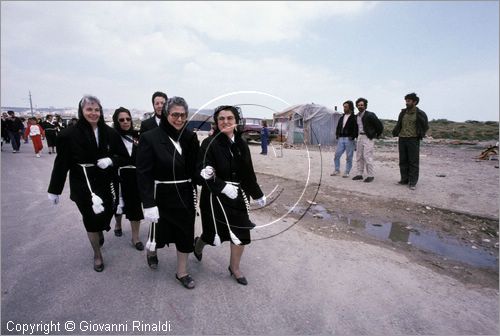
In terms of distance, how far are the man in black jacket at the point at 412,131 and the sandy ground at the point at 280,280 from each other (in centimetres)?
177

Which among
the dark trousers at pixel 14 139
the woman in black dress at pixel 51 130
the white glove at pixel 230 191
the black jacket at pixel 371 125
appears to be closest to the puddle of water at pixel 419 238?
the white glove at pixel 230 191

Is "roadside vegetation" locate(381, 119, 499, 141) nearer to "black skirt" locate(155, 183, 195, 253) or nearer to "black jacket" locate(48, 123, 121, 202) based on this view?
"black skirt" locate(155, 183, 195, 253)

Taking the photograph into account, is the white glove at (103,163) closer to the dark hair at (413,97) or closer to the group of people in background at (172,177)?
the group of people in background at (172,177)

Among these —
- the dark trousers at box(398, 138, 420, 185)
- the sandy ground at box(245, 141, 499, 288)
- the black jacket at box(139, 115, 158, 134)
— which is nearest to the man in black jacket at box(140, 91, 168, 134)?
the black jacket at box(139, 115, 158, 134)

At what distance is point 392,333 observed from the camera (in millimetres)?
2482

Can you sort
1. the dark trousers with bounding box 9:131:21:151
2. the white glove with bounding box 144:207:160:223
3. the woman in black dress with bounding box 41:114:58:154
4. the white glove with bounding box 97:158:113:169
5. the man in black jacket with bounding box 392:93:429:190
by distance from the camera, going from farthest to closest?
the dark trousers with bounding box 9:131:21:151, the woman in black dress with bounding box 41:114:58:154, the man in black jacket with bounding box 392:93:429:190, the white glove with bounding box 97:158:113:169, the white glove with bounding box 144:207:160:223

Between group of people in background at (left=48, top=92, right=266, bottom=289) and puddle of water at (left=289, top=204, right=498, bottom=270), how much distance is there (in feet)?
8.57

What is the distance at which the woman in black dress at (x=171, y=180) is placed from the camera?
9.58 ft

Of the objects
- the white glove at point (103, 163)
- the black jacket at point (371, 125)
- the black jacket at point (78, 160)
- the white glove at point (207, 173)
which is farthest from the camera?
the black jacket at point (371, 125)

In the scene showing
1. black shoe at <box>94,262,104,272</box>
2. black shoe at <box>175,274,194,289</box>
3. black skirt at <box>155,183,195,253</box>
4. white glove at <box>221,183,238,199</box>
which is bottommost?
black shoe at <box>175,274,194,289</box>

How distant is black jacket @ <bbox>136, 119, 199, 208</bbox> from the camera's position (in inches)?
114

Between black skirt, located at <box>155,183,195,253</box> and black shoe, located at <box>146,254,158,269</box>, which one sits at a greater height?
black skirt, located at <box>155,183,195,253</box>

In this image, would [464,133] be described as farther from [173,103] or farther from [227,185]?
[173,103]

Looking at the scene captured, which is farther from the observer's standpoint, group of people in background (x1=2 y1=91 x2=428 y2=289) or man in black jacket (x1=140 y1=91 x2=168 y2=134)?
man in black jacket (x1=140 y1=91 x2=168 y2=134)
